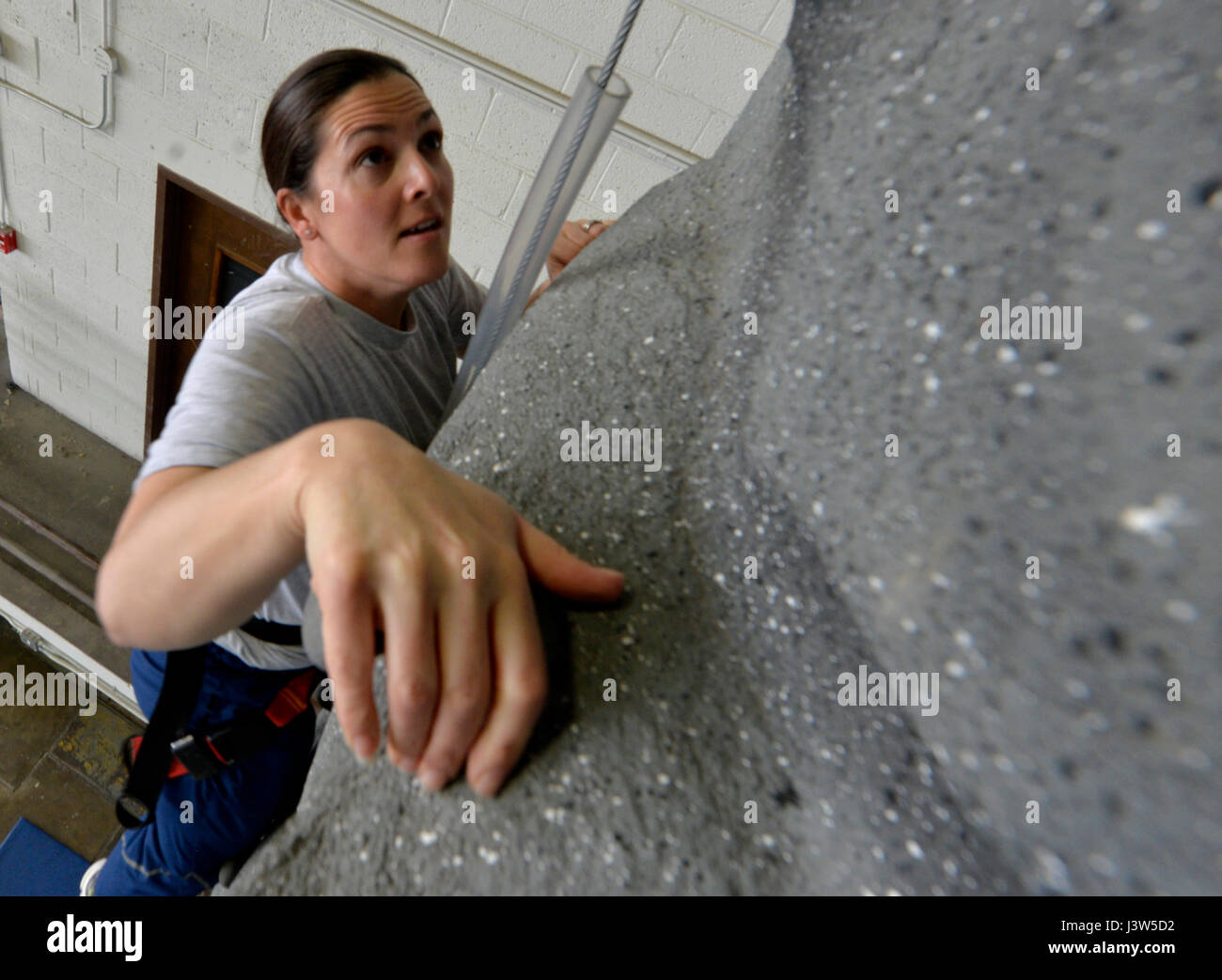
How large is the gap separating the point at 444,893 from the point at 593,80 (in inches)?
21.8

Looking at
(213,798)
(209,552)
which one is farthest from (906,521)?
(213,798)

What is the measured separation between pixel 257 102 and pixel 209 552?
2.13m

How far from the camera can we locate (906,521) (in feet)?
1.02

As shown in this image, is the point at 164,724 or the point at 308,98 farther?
the point at 308,98

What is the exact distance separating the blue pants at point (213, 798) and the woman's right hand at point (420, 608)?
0.70m

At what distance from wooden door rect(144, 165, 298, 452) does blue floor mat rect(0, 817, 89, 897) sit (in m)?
1.67

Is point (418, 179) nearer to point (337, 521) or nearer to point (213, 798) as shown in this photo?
point (337, 521)
